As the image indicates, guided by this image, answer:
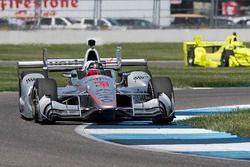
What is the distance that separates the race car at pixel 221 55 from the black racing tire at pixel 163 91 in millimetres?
15121

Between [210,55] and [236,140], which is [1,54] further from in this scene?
[236,140]

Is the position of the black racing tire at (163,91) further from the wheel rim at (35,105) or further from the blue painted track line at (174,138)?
the wheel rim at (35,105)

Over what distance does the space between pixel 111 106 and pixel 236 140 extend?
7.58 feet

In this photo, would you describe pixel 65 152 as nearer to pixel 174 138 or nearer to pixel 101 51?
pixel 174 138

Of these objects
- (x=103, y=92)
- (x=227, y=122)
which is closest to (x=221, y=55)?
(x=227, y=122)

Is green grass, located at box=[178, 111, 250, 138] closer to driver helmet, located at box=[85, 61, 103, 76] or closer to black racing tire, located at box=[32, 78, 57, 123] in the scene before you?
driver helmet, located at box=[85, 61, 103, 76]

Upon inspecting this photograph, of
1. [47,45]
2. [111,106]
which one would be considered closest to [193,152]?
[111,106]

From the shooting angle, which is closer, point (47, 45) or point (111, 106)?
point (111, 106)

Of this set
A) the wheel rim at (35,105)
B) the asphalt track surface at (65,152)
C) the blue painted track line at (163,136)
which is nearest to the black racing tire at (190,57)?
the asphalt track surface at (65,152)

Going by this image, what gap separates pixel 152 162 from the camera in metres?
9.52

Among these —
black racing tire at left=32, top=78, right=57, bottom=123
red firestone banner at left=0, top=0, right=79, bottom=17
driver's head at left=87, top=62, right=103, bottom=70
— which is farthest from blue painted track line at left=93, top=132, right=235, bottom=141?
red firestone banner at left=0, top=0, right=79, bottom=17

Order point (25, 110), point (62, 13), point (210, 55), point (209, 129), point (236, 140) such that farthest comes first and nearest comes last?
point (62, 13)
point (210, 55)
point (25, 110)
point (209, 129)
point (236, 140)

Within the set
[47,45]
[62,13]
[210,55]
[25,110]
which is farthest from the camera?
[62,13]

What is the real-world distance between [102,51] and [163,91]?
23.0 metres
